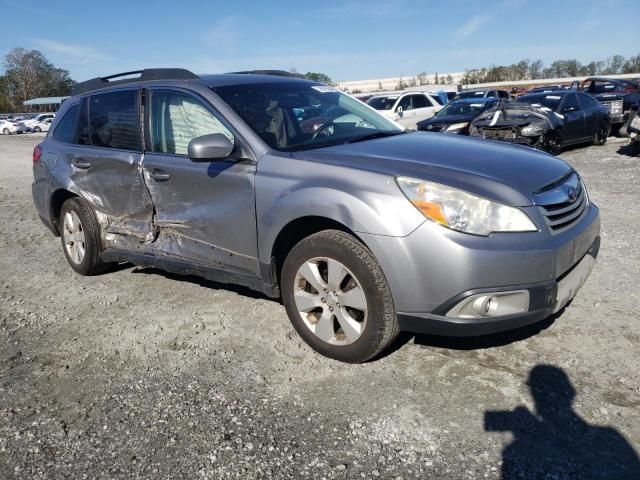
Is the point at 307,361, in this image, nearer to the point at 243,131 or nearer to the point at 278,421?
the point at 278,421

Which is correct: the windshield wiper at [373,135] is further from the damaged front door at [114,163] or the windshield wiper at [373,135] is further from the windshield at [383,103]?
the windshield at [383,103]

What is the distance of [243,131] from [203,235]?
2.60ft

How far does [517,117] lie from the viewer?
36.0 feet

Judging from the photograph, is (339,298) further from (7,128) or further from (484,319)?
(7,128)

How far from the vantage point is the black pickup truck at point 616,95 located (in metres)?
14.9

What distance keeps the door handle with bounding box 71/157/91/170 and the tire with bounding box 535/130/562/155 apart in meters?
8.83

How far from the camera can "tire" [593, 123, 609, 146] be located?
1293 cm

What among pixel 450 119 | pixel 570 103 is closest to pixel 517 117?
pixel 570 103

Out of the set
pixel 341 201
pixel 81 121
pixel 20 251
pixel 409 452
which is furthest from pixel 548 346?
pixel 20 251

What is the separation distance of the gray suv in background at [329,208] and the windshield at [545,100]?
8.85 m

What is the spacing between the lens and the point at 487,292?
2.78m

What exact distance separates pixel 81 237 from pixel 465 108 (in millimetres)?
11401

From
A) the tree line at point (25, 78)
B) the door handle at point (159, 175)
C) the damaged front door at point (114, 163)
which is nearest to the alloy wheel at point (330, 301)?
the door handle at point (159, 175)

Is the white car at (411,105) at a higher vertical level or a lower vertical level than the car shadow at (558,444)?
higher
